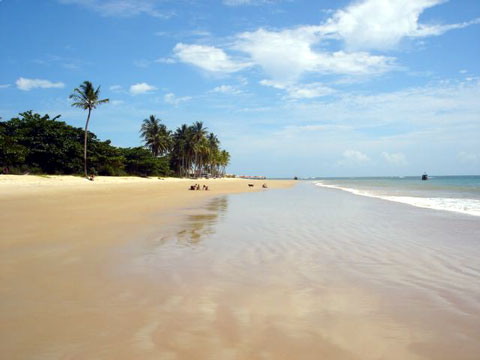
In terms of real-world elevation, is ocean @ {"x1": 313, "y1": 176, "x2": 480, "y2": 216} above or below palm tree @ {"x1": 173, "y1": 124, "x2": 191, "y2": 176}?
below

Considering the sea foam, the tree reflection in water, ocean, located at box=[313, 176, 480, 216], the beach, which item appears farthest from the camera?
ocean, located at box=[313, 176, 480, 216]

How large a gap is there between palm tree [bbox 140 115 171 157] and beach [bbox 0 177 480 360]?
230 feet

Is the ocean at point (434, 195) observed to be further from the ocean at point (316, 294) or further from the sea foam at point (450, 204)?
the ocean at point (316, 294)

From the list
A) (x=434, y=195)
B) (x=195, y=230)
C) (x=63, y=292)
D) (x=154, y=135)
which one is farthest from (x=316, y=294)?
(x=154, y=135)

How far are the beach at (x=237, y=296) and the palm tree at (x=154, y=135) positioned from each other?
7010 cm

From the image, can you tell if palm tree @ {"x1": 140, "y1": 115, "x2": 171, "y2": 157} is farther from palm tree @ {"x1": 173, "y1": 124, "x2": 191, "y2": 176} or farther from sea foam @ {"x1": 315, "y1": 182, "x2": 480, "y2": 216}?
sea foam @ {"x1": 315, "y1": 182, "x2": 480, "y2": 216}

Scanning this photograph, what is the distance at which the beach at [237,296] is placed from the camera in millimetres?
2760

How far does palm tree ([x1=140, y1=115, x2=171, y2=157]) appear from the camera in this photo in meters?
75.8

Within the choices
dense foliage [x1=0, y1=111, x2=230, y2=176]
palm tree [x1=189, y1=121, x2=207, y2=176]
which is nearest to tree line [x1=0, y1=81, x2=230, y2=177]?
dense foliage [x1=0, y1=111, x2=230, y2=176]

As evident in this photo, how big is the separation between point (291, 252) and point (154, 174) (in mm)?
63039

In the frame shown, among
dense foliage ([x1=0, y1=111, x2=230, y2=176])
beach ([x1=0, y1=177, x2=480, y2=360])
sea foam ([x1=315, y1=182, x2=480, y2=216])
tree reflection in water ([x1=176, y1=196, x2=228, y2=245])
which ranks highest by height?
dense foliage ([x1=0, y1=111, x2=230, y2=176])

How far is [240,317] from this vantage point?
3305 mm

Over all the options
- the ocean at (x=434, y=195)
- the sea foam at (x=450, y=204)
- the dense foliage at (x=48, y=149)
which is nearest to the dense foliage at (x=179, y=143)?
the dense foliage at (x=48, y=149)

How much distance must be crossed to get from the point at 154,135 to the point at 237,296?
7564 centimetres
